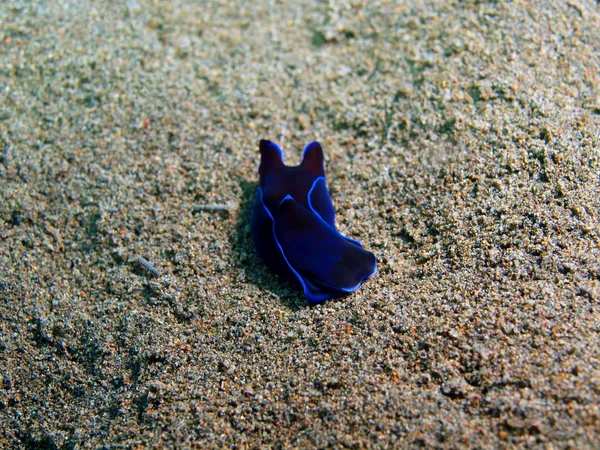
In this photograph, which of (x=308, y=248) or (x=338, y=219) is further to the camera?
(x=338, y=219)

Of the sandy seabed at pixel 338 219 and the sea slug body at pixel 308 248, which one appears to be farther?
the sea slug body at pixel 308 248

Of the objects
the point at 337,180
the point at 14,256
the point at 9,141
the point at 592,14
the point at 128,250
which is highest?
the point at 592,14

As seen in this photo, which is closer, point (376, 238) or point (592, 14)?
point (376, 238)

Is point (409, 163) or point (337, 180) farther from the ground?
point (409, 163)

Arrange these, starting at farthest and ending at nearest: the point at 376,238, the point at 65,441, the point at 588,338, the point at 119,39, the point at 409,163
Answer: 1. the point at 119,39
2. the point at 409,163
3. the point at 376,238
4. the point at 65,441
5. the point at 588,338

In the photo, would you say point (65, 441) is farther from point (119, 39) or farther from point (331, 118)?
point (119, 39)

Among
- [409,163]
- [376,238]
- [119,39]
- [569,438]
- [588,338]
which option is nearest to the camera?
[569,438]

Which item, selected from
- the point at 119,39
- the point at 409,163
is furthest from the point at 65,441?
the point at 119,39

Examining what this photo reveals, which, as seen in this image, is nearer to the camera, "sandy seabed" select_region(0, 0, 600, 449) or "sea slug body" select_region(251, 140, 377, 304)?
"sandy seabed" select_region(0, 0, 600, 449)
